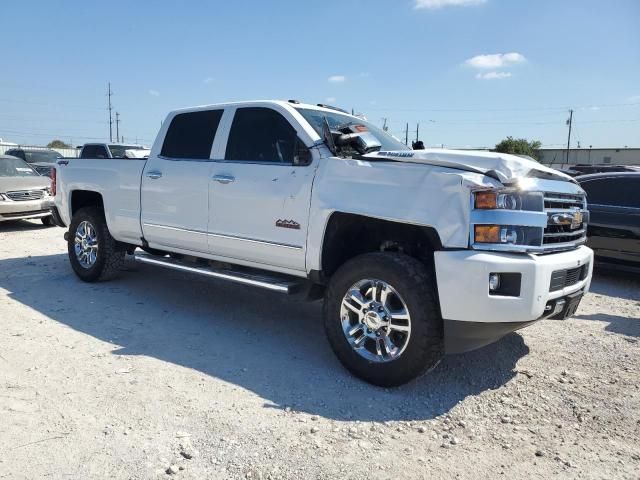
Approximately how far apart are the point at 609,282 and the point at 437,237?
17.4ft

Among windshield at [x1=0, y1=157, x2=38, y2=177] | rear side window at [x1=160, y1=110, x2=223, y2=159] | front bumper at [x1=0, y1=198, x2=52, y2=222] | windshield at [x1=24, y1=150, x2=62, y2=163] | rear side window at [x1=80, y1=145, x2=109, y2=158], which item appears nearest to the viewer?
rear side window at [x1=160, y1=110, x2=223, y2=159]

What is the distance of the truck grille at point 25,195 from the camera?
11.0 meters

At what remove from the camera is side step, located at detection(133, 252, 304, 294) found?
14.5ft

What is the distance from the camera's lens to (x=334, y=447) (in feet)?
9.87

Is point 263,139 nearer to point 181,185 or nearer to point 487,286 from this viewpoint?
point 181,185

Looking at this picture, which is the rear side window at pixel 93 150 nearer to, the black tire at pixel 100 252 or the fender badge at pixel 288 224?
the black tire at pixel 100 252

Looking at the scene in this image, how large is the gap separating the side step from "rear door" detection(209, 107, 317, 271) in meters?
0.15

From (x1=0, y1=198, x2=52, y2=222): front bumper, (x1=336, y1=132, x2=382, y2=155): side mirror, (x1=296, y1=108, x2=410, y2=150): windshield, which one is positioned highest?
(x1=296, y1=108, x2=410, y2=150): windshield

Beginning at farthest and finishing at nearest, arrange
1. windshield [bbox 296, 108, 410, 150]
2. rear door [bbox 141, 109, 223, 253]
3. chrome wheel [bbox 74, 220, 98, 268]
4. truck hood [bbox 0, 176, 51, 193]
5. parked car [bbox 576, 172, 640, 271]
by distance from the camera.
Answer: truck hood [bbox 0, 176, 51, 193] < parked car [bbox 576, 172, 640, 271] < chrome wheel [bbox 74, 220, 98, 268] < rear door [bbox 141, 109, 223, 253] < windshield [bbox 296, 108, 410, 150]

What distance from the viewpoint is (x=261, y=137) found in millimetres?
4809

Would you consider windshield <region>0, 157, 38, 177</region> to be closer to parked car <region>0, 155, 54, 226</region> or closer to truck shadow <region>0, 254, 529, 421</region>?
parked car <region>0, 155, 54, 226</region>

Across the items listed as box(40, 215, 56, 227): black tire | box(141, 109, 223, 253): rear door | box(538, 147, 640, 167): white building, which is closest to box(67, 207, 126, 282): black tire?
box(141, 109, 223, 253): rear door

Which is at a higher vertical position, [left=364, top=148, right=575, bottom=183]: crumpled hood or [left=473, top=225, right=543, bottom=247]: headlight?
[left=364, top=148, right=575, bottom=183]: crumpled hood

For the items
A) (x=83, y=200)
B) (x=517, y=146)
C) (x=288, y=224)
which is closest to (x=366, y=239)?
(x=288, y=224)
